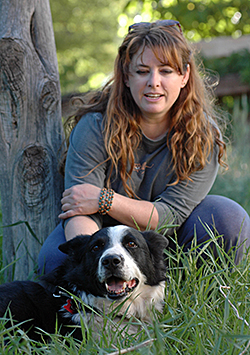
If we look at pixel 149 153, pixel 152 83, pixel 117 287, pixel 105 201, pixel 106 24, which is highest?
pixel 106 24

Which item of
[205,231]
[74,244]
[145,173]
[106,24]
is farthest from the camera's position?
[106,24]

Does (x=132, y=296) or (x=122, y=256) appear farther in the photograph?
(x=132, y=296)

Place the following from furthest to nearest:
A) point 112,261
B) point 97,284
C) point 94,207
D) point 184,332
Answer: point 94,207 → point 97,284 → point 112,261 → point 184,332

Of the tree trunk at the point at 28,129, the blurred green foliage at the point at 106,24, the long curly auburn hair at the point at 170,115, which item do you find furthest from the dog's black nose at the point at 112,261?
the blurred green foliage at the point at 106,24

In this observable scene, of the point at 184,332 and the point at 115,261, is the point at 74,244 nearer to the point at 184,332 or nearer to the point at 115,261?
the point at 115,261

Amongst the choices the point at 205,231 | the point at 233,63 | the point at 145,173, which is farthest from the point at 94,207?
the point at 233,63

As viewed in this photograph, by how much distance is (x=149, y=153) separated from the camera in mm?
2900

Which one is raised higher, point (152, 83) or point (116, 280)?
point (152, 83)

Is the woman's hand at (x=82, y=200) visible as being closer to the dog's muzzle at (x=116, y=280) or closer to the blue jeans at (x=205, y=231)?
the blue jeans at (x=205, y=231)

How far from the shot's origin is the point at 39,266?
2812 mm

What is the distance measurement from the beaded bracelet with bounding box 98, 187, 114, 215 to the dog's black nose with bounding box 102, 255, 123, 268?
2.10ft

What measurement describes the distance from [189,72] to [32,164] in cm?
132

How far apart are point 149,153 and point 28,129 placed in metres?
0.90

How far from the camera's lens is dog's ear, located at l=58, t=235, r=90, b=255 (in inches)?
89.7
